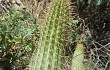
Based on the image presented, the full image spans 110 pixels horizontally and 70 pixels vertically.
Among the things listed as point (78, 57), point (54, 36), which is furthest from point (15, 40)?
point (54, 36)

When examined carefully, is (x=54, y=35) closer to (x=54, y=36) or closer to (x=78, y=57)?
(x=54, y=36)

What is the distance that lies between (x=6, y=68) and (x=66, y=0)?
194 centimetres

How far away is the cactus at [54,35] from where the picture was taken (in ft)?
6.97

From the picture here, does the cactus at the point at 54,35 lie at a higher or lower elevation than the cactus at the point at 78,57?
higher

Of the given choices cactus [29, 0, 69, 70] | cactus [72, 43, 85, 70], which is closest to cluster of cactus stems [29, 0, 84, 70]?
cactus [29, 0, 69, 70]

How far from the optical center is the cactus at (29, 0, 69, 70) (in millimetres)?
2125

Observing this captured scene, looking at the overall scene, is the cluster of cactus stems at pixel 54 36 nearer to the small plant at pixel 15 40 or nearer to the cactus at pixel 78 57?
the cactus at pixel 78 57

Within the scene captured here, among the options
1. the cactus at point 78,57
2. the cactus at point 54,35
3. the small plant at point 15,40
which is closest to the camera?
the cactus at point 54,35

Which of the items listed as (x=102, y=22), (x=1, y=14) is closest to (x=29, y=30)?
(x=1, y=14)

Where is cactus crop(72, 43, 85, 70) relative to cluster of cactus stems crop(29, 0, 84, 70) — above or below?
below

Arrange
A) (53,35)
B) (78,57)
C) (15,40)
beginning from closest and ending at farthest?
(53,35), (78,57), (15,40)

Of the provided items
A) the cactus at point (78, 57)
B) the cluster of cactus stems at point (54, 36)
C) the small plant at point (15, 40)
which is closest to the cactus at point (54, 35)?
the cluster of cactus stems at point (54, 36)

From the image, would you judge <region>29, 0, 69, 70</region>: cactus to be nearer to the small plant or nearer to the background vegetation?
the background vegetation

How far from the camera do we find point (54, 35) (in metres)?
2.13
